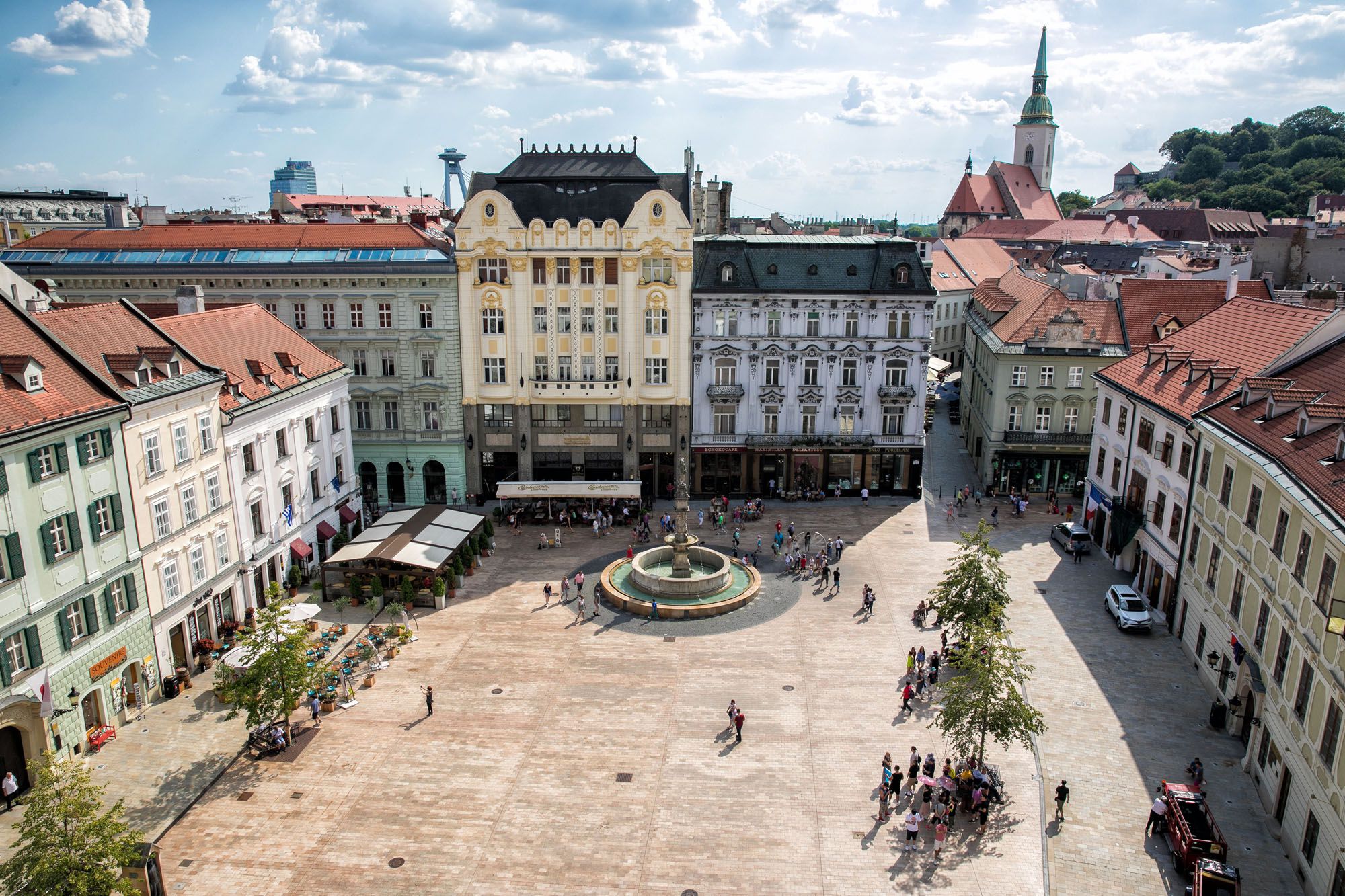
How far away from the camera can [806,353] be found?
206 feet

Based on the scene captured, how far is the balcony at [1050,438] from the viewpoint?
6341 centimetres

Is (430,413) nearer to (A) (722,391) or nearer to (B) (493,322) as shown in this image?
(B) (493,322)

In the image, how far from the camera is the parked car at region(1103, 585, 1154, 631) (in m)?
43.3

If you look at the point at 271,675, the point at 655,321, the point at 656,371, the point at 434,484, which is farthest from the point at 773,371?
the point at 271,675

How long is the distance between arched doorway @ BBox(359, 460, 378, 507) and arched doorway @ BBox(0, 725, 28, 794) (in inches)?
1242

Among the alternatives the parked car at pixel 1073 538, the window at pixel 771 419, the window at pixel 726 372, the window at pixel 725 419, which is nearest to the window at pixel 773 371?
the window at pixel 771 419

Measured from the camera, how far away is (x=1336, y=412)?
32.7 metres

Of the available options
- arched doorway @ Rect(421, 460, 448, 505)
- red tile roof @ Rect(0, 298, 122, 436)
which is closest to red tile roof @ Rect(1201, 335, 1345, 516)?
red tile roof @ Rect(0, 298, 122, 436)

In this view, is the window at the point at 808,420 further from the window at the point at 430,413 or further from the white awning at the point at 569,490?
the window at the point at 430,413

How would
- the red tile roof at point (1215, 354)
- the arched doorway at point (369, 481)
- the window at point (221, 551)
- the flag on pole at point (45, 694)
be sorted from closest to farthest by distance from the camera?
1. the flag on pole at point (45, 694)
2. the window at point (221, 551)
3. the red tile roof at point (1215, 354)
4. the arched doorway at point (369, 481)

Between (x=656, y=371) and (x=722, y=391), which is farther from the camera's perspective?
(x=722, y=391)

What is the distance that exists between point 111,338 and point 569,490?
27.8 metres

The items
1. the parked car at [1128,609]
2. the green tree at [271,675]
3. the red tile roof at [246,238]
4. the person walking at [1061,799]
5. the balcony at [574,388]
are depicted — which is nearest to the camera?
the person walking at [1061,799]

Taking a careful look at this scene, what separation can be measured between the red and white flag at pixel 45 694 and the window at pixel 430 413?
32396 millimetres
